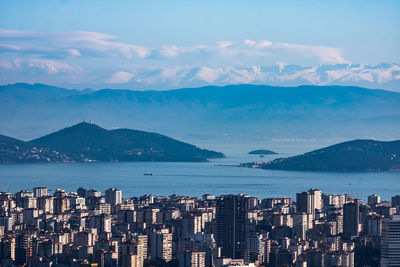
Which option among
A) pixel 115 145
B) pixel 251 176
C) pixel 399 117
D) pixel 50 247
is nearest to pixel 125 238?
pixel 50 247

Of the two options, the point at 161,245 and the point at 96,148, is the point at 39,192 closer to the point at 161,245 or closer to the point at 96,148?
the point at 161,245

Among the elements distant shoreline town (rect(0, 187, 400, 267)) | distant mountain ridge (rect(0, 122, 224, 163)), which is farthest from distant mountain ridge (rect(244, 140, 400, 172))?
distant shoreline town (rect(0, 187, 400, 267))

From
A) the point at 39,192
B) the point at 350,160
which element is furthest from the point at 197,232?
the point at 350,160

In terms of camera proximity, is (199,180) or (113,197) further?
(199,180)

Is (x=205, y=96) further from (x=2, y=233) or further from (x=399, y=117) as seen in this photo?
(x=2, y=233)

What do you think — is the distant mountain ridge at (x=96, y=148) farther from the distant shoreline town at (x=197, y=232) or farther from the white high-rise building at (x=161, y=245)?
the white high-rise building at (x=161, y=245)
